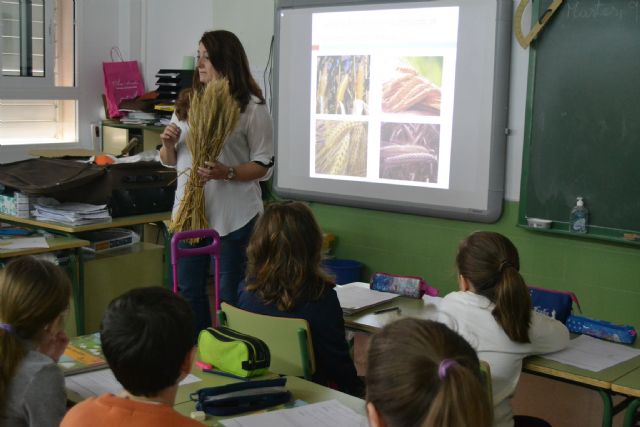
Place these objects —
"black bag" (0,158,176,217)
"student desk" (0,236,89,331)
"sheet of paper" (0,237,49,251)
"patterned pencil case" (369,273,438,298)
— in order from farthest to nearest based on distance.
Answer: "black bag" (0,158,176,217), "student desk" (0,236,89,331), "sheet of paper" (0,237,49,251), "patterned pencil case" (369,273,438,298)

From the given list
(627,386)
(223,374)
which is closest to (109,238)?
(223,374)

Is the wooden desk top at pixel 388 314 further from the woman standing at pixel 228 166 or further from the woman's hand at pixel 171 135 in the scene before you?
the woman's hand at pixel 171 135

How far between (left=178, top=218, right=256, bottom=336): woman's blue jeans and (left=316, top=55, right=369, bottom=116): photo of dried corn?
5.78 ft

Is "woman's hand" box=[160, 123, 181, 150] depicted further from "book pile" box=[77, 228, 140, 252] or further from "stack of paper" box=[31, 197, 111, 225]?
"book pile" box=[77, 228, 140, 252]

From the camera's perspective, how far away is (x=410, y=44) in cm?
480

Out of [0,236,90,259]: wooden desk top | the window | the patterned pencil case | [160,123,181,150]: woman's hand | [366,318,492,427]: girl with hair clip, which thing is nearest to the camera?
[366,318,492,427]: girl with hair clip

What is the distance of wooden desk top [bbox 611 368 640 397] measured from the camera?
92.0 inches

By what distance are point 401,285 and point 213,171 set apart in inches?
37.7

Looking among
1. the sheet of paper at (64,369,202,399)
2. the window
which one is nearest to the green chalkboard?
the sheet of paper at (64,369,202,399)

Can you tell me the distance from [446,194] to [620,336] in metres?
1.99

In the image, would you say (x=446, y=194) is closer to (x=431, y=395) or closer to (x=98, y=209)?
(x=98, y=209)

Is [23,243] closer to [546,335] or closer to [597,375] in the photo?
[546,335]

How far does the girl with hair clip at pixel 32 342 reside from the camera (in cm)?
190

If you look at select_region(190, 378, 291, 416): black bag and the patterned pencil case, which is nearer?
select_region(190, 378, 291, 416): black bag
